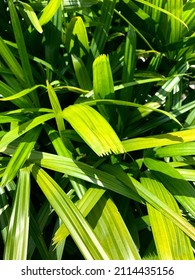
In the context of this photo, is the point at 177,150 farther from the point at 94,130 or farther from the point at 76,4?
the point at 76,4

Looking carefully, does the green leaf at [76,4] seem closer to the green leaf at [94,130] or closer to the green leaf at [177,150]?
Answer: the green leaf at [94,130]

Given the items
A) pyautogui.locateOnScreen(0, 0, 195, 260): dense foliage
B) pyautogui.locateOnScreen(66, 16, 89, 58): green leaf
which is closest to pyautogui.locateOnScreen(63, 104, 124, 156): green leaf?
pyautogui.locateOnScreen(0, 0, 195, 260): dense foliage

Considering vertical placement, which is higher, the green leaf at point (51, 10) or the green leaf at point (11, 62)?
the green leaf at point (51, 10)

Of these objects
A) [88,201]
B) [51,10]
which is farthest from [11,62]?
[88,201]

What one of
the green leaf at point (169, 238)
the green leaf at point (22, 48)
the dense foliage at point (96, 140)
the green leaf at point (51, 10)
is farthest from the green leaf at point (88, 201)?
the green leaf at point (51, 10)

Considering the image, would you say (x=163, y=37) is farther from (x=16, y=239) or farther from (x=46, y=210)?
(x=16, y=239)
